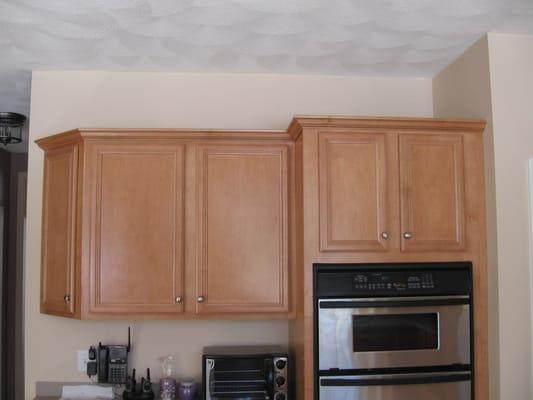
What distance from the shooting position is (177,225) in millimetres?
2527

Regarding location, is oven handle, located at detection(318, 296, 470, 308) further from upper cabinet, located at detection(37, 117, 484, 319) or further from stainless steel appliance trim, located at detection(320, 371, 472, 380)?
stainless steel appliance trim, located at detection(320, 371, 472, 380)

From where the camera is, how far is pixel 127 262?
2510 mm

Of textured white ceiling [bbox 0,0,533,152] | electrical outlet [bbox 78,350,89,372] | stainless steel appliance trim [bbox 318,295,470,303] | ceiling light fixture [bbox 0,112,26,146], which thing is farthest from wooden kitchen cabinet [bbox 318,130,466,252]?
ceiling light fixture [bbox 0,112,26,146]

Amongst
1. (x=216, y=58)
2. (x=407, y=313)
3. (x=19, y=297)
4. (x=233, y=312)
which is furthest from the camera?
(x=19, y=297)

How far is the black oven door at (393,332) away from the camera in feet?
7.39

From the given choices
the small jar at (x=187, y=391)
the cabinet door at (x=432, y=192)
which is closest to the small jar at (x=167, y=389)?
the small jar at (x=187, y=391)

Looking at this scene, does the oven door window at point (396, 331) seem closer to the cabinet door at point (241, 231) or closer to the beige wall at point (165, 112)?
the cabinet door at point (241, 231)

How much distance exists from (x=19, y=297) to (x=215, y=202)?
3390mm

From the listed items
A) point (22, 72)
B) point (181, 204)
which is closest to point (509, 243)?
point (181, 204)

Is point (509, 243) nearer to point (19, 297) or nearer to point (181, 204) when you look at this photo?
point (181, 204)

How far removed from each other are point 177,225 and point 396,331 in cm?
116

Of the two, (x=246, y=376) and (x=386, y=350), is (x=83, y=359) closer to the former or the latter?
(x=246, y=376)

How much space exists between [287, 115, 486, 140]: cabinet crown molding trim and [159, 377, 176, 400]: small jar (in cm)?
151

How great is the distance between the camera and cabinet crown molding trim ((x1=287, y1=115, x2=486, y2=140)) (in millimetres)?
2314
